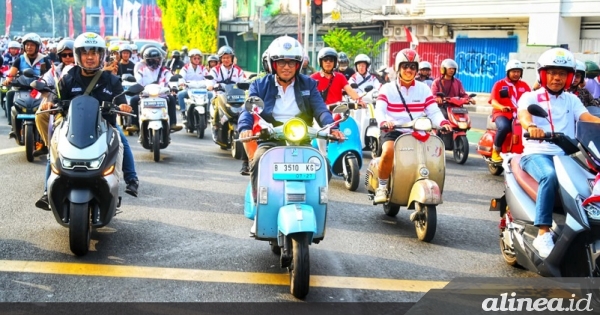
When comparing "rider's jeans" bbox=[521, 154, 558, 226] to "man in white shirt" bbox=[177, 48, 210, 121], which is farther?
"man in white shirt" bbox=[177, 48, 210, 121]

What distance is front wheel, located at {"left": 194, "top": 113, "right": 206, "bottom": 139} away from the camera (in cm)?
1589

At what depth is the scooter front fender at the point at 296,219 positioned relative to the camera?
5758 millimetres

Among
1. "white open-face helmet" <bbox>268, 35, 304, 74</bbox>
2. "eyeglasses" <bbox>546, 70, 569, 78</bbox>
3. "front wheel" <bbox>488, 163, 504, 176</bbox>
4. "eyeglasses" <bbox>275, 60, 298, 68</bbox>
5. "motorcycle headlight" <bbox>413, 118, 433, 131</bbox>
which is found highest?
"white open-face helmet" <bbox>268, 35, 304, 74</bbox>

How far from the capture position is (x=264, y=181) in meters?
6.23

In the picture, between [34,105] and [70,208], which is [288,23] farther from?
[70,208]

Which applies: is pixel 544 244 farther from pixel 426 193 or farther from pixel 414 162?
pixel 414 162

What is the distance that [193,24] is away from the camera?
51.0 metres

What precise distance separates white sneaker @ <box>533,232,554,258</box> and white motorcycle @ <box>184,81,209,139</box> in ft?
34.5

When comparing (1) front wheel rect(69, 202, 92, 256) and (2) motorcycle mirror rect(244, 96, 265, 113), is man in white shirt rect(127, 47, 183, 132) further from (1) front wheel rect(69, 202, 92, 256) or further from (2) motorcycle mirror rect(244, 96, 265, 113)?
(2) motorcycle mirror rect(244, 96, 265, 113)

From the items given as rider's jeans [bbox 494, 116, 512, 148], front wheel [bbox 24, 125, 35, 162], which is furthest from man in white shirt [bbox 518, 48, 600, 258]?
front wheel [bbox 24, 125, 35, 162]

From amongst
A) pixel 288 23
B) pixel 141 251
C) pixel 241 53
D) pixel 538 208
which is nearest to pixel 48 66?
pixel 141 251

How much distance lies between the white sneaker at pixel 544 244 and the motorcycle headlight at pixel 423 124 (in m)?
2.22

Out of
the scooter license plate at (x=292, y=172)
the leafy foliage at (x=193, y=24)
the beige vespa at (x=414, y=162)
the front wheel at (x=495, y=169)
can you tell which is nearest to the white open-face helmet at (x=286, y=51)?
the scooter license plate at (x=292, y=172)

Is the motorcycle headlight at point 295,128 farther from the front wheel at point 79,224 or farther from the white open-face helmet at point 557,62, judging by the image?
the white open-face helmet at point 557,62
